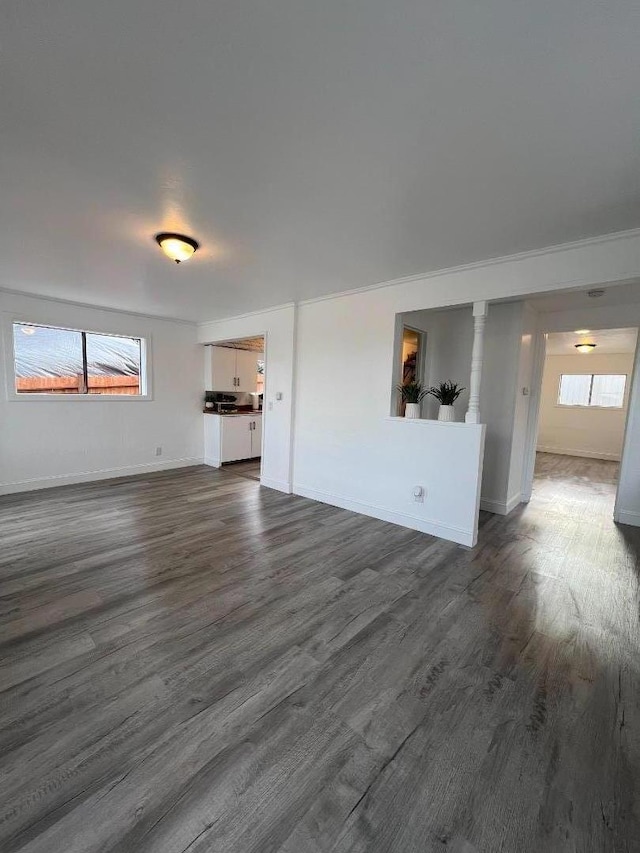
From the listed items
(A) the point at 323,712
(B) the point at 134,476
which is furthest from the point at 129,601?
(B) the point at 134,476

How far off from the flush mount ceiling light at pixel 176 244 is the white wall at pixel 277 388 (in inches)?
77.3

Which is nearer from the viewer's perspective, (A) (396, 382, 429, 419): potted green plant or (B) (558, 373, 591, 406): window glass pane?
(A) (396, 382, 429, 419): potted green plant

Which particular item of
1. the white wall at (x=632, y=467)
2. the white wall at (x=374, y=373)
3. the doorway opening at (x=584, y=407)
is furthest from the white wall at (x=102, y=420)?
the doorway opening at (x=584, y=407)

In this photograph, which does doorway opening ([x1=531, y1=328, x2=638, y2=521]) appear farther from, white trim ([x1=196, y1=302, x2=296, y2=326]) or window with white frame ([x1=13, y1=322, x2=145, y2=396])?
window with white frame ([x1=13, y1=322, x2=145, y2=396])

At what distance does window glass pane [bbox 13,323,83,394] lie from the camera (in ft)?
15.2

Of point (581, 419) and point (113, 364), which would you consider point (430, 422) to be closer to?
point (113, 364)

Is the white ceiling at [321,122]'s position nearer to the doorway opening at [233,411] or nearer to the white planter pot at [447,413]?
the white planter pot at [447,413]

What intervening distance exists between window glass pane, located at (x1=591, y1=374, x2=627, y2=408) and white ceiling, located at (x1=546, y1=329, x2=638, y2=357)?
2.08 feet

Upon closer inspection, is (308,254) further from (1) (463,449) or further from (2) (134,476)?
(2) (134,476)

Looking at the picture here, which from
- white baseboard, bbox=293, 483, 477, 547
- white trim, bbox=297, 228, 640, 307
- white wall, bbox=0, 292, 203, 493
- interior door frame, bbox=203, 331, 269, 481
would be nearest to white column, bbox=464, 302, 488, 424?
white trim, bbox=297, 228, 640, 307

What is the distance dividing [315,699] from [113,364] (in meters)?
5.49

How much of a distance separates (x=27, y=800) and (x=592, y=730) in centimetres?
214

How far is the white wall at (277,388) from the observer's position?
15.5ft

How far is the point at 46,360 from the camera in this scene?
4.87 m
